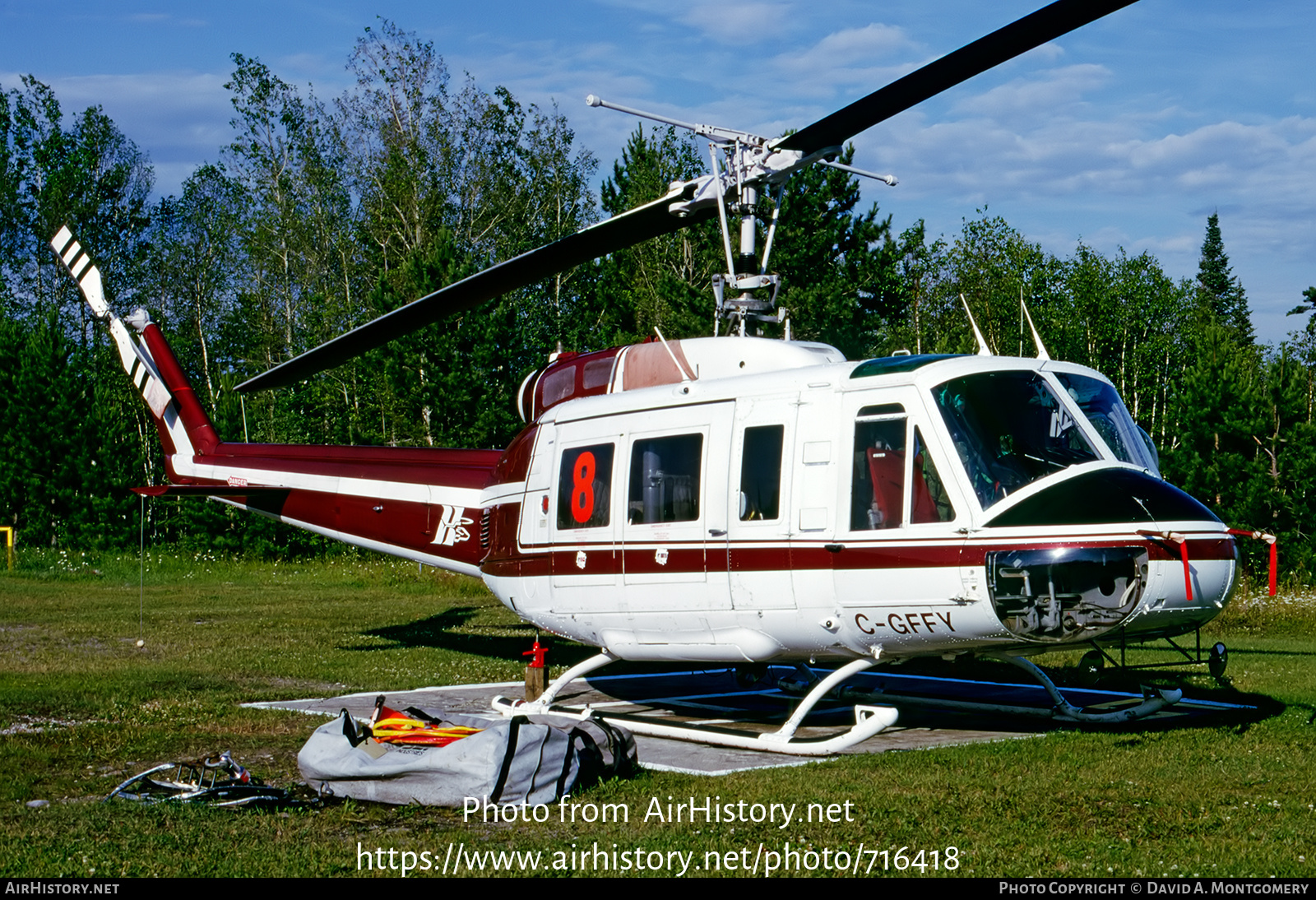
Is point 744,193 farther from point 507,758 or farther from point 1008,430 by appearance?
point 507,758

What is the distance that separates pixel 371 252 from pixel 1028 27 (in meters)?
40.3

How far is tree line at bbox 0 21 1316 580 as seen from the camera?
32.5m

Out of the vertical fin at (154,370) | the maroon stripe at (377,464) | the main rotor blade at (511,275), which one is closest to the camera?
the main rotor blade at (511,275)

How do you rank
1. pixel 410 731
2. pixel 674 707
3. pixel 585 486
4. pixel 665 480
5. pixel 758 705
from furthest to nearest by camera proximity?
pixel 758 705 < pixel 674 707 < pixel 585 486 < pixel 665 480 < pixel 410 731

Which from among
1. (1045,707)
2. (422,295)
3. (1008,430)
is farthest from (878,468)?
(422,295)

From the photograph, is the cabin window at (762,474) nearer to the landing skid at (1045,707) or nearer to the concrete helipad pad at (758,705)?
the concrete helipad pad at (758,705)

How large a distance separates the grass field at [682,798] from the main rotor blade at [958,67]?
14.5 feet

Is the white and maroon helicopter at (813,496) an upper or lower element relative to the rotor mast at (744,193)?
lower

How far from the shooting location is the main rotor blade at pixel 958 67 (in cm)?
693

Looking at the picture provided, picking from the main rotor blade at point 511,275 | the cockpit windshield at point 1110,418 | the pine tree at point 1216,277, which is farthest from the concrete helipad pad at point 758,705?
the pine tree at point 1216,277


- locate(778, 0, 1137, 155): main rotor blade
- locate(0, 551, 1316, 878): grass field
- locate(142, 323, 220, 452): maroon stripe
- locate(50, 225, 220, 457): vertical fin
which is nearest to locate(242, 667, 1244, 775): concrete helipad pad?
locate(0, 551, 1316, 878): grass field

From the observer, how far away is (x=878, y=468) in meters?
8.73

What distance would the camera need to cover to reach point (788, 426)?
912 cm

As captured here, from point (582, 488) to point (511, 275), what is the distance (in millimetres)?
2054
